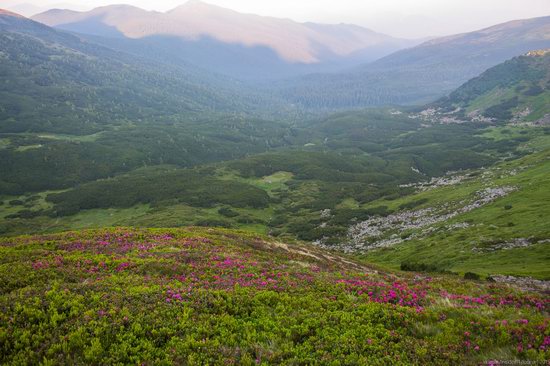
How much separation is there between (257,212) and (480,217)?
82824 millimetres

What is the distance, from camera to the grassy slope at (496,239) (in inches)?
1844

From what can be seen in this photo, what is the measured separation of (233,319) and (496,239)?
57.1 metres

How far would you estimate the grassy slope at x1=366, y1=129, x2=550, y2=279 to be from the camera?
154ft

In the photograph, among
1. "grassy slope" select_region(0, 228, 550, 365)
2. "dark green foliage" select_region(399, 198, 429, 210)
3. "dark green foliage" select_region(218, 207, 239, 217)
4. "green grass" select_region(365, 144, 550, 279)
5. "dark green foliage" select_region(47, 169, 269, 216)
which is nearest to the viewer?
"grassy slope" select_region(0, 228, 550, 365)

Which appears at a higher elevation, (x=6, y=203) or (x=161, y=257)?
(x=161, y=257)

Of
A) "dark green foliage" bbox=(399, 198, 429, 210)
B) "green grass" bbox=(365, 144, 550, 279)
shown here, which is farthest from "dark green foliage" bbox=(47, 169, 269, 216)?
"green grass" bbox=(365, 144, 550, 279)

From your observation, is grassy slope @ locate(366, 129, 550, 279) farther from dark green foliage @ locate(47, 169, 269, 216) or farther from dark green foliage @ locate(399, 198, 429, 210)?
dark green foliage @ locate(47, 169, 269, 216)

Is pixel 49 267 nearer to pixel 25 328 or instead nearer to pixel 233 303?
pixel 25 328

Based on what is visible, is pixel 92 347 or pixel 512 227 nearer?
pixel 92 347

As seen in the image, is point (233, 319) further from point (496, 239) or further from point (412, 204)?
point (412, 204)

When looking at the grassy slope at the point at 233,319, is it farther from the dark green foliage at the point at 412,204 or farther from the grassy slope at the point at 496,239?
the dark green foliage at the point at 412,204

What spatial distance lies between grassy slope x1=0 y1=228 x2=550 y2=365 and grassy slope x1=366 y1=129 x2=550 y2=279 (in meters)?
33.3

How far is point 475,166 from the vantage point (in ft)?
596

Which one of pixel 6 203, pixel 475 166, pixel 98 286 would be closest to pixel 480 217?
pixel 98 286
